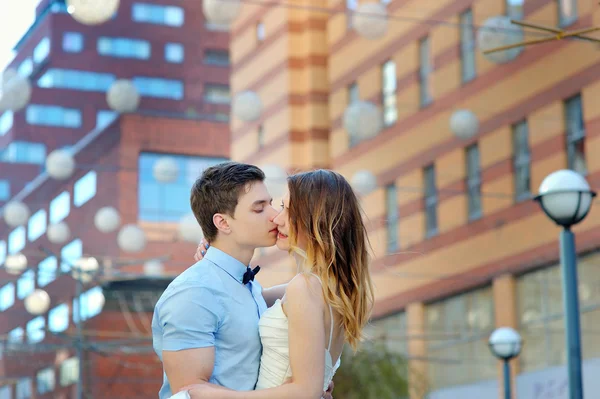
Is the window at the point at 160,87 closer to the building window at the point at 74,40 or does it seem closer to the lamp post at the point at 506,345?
the building window at the point at 74,40

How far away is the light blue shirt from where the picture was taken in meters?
3.92

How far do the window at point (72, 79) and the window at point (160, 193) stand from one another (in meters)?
11.4

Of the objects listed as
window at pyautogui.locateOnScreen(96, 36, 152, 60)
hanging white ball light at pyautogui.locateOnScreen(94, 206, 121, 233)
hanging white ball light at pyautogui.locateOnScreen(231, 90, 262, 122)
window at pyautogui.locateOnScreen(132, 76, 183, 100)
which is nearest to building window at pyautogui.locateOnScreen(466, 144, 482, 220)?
hanging white ball light at pyautogui.locateOnScreen(231, 90, 262, 122)

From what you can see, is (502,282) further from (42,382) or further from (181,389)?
(42,382)

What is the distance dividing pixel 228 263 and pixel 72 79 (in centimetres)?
5877

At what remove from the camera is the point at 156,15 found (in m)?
59.6

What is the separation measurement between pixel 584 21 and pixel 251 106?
670 cm

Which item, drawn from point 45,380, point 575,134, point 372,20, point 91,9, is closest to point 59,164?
point 372,20

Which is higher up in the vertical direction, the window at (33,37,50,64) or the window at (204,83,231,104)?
the window at (33,37,50,64)

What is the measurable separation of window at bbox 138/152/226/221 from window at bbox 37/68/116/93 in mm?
11417

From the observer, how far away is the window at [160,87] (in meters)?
58.7

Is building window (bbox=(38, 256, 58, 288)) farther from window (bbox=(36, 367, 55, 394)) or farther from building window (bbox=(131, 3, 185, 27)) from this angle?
building window (bbox=(131, 3, 185, 27))

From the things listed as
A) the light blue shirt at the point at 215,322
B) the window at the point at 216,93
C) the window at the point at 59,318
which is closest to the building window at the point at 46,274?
the window at the point at 59,318

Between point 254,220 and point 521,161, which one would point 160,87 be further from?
point 254,220
